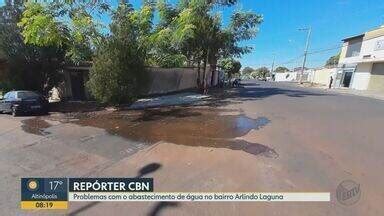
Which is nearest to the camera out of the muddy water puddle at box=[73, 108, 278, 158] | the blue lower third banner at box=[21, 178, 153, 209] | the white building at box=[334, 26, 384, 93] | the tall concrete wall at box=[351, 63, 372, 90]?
the blue lower third banner at box=[21, 178, 153, 209]

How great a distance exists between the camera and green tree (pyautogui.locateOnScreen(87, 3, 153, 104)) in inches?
566

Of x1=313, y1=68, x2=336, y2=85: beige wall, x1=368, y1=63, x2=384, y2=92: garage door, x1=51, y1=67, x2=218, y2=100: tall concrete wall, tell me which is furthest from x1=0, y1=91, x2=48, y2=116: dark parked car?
x1=313, y1=68, x2=336, y2=85: beige wall

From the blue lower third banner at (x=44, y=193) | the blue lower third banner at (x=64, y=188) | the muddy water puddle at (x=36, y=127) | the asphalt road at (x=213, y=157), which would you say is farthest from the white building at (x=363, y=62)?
the blue lower third banner at (x=44, y=193)

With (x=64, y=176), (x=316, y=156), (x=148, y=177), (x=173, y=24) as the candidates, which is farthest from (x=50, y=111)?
(x=316, y=156)

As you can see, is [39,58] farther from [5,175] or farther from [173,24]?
[5,175]

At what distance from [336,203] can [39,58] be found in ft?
64.1

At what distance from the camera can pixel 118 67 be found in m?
14.4

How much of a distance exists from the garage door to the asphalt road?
2523 centimetres

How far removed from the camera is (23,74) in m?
18.5

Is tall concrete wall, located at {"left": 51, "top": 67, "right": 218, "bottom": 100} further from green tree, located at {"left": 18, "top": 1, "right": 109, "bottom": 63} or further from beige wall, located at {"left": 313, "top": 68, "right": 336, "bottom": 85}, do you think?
beige wall, located at {"left": 313, "top": 68, "right": 336, "bottom": 85}

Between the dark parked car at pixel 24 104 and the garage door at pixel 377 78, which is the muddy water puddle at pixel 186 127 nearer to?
the dark parked car at pixel 24 104

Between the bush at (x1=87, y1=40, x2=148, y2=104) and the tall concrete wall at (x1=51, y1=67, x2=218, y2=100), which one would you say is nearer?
the bush at (x1=87, y1=40, x2=148, y2=104)

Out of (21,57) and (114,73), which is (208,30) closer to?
(114,73)

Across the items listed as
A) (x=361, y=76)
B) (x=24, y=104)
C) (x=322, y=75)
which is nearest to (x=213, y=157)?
(x=24, y=104)
